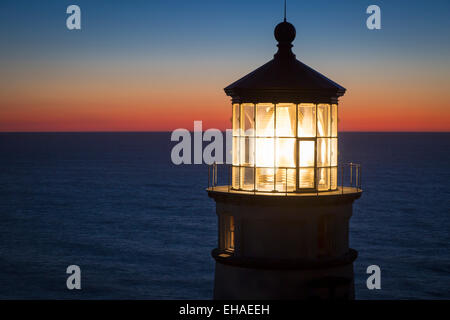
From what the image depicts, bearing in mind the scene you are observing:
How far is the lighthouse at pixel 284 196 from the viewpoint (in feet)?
40.4

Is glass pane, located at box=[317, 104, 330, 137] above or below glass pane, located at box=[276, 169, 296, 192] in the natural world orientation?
above

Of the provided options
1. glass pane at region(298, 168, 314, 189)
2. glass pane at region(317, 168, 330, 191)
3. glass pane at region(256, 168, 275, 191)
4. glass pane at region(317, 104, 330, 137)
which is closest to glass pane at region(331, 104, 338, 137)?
glass pane at region(317, 104, 330, 137)

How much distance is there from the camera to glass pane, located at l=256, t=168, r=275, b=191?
41.9 ft

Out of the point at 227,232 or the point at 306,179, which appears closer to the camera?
the point at 306,179

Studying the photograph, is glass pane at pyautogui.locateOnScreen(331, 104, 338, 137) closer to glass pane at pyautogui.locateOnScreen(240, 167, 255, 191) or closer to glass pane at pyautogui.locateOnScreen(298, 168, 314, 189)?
glass pane at pyautogui.locateOnScreen(298, 168, 314, 189)

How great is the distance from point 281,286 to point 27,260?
42696 mm

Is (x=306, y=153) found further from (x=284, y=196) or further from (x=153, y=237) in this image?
(x=153, y=237)

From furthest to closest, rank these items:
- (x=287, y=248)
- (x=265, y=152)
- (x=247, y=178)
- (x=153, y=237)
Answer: (x=153, y=237) < (x=247, y=178) < (x=265, y=152) < (x=287, y=248)

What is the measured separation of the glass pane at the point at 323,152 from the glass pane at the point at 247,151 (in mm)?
1223

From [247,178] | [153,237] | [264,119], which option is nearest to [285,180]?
[247,178]

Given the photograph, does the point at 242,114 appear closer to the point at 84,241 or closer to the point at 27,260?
the point at 27,260

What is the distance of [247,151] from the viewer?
→ 12922mm

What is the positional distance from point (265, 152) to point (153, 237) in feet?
157
